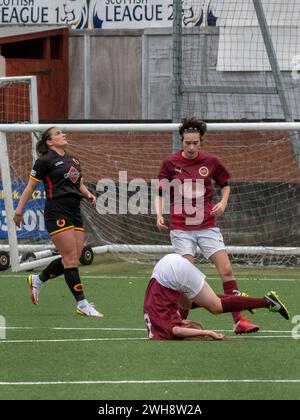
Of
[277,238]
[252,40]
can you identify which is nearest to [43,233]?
[277,238]

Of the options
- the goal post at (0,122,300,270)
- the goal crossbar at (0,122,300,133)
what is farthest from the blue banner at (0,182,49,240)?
the goal crossbar at (0,122,300,133)

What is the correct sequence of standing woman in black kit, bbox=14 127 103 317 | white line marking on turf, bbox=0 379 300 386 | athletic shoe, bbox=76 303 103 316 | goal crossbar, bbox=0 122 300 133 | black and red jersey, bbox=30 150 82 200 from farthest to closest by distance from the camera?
goal crossbar, bbox=0 122 300 133, black and red jersey, bbox=30 150 82 200, standing woman in black kit, bbox=14 127 103 317, athletic shoe, bbox=76 303 103 316, white line marking on turf, bbox=0 379 300 386

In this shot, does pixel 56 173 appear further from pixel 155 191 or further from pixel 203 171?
pixel 155 191

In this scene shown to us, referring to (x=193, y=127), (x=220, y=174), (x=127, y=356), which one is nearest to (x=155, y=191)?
(x=220, y=174)

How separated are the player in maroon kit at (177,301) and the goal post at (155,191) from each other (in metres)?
7.12

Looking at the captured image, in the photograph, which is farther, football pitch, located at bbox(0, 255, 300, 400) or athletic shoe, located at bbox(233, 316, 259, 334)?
athletic shoe, located at bbox(233, 316, 259, 334)

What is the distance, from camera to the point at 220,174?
41.5 ft

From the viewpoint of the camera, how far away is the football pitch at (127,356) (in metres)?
8.99

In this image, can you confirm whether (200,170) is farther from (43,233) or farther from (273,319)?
(43,233)

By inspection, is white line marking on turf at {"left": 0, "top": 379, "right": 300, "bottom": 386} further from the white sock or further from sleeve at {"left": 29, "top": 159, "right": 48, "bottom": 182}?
sleeve at {"left": 29, "top": 159, "right": 48, "bottom": 182}

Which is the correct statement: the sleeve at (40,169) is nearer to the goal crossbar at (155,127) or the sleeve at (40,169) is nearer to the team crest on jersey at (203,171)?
the team crest on jersey at (203,171)

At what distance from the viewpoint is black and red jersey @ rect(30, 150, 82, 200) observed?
13922mm

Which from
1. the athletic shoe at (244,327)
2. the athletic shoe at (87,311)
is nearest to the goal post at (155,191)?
the athletic shoe at (87,311)

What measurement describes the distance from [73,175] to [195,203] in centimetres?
196
